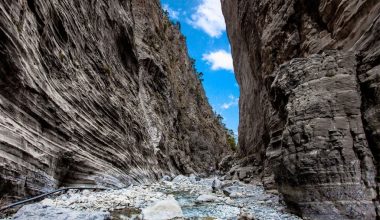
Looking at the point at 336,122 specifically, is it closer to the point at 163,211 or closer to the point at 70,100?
the point at 163,211

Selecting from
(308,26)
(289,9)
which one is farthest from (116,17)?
(308,26)

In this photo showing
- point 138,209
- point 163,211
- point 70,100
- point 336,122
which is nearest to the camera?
point 336,122

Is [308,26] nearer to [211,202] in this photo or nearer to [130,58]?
[211,202]

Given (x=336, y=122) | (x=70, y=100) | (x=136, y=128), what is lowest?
(x=336, y=122)

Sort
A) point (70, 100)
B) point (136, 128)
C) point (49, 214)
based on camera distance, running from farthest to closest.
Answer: point (136, 128)
point (70, 100)
point (49, 214)

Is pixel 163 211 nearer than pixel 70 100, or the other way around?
pixel 163 211

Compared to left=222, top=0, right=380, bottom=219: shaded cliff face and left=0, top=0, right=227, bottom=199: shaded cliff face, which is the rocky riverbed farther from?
left=222, top=0, right=380, bottom=219: shaded cliff face

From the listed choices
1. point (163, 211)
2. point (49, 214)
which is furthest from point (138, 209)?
point (49, 214)

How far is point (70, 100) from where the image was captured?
10391mm

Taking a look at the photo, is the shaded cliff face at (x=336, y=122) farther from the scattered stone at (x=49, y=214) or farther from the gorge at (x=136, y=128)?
the scattered stone at (x=49, y=214)

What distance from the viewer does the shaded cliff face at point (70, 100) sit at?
7.06 metres

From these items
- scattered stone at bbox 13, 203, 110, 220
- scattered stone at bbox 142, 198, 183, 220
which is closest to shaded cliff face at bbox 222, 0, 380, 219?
scattered stone at bbox 142, 198, 183, 220

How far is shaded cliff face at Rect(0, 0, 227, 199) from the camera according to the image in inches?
278

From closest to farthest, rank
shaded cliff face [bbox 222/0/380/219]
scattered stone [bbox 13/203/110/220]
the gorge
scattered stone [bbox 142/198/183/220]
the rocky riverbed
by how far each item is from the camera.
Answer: scattered stone [bbox 13/203/110/220], shaded cliff face [bbox 222/0/380/219], the rocky riverbed, the gorge, scattered stone [bbox 142/198/183/220]
